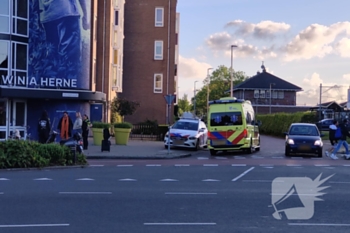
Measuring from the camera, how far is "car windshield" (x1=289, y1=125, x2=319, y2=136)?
89.8ft

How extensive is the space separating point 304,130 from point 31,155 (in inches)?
548

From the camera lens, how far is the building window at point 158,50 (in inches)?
2069

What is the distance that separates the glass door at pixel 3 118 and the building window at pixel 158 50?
2381 centimetres

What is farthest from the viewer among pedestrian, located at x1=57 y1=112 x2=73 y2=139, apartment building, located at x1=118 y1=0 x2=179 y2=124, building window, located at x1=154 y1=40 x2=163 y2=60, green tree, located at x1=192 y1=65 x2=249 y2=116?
green tree, located at x1=192 y1=65 x2=249 y2=116

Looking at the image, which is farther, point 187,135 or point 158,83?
point 158,83

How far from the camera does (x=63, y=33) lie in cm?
3312

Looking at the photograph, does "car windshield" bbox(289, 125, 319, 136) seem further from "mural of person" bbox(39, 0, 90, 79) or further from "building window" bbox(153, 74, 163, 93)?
"building window" bbox(153, 74, 163, 93)

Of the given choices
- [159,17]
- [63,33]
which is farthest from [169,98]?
[159,17]

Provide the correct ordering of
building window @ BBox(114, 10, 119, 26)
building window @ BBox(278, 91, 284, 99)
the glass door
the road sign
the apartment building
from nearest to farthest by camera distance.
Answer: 1. the road sign
2. the glass door
3. building window @ BBox(114, 10, 119, 26)
4. the apartment building
5. building window @ BBox(278, 91, 284, 99)

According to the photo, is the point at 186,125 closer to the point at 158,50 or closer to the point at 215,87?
the point at 158,50

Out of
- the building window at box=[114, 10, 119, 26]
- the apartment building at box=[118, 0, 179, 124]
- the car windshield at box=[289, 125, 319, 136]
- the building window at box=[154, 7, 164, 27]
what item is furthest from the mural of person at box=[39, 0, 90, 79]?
the building window at box=[154, 7, 164, 27]

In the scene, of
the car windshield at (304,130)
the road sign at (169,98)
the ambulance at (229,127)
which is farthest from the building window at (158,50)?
the car windshield at (304,130)

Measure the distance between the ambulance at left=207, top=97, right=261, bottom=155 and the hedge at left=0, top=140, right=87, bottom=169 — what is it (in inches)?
337

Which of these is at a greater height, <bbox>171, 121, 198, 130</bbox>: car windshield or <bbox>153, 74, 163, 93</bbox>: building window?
<bbox>153, 74, 163, 93</bbox>: building window
